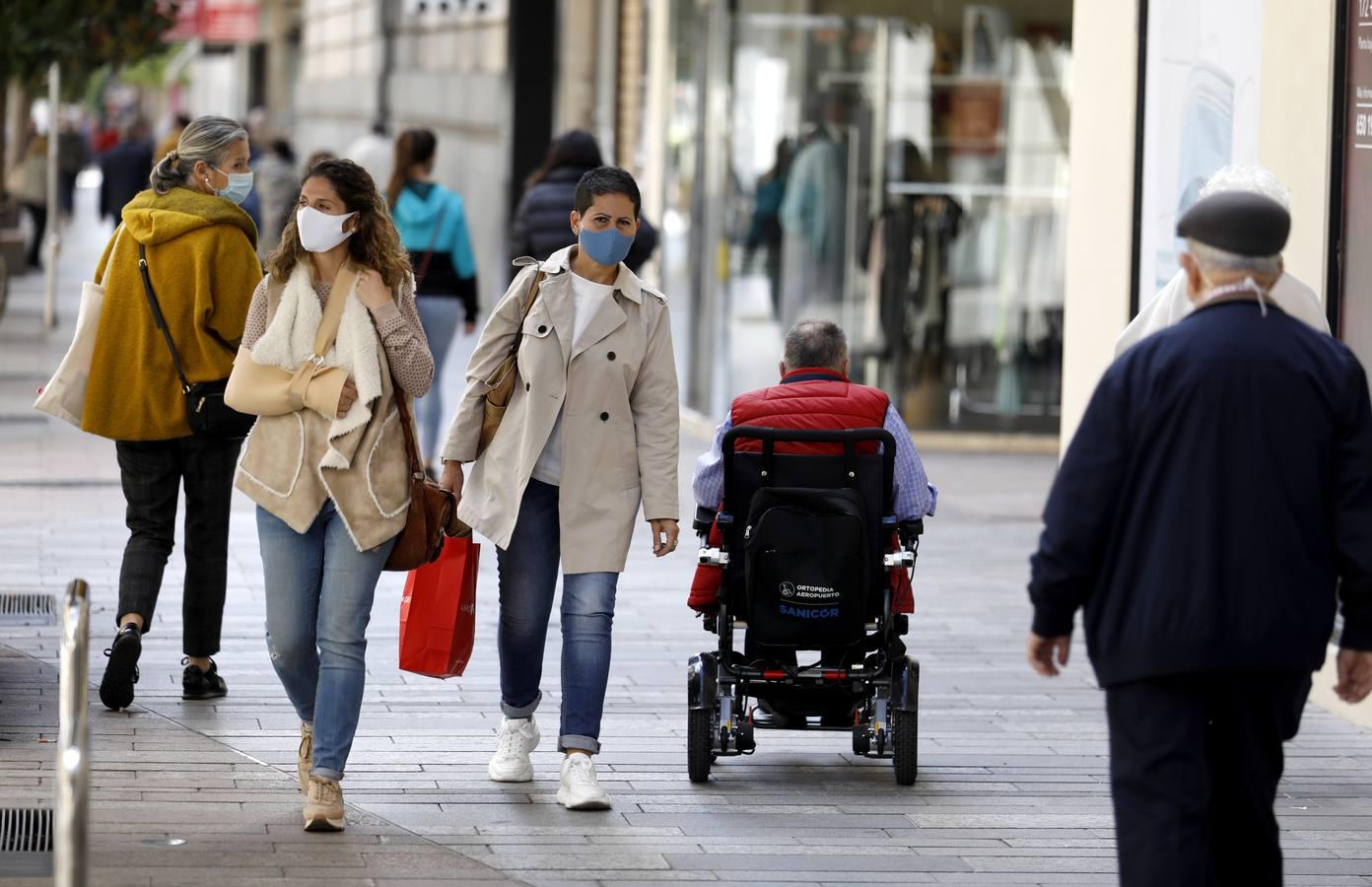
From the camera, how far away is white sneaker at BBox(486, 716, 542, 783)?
639cm

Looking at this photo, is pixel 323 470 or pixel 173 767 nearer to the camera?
pixel 323 470

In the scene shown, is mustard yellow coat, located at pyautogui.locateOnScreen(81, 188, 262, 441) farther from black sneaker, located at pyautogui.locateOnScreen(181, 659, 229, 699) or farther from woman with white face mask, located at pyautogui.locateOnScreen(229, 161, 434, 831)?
woman with white face mask, located at pyautogui.locateOnScreen(229, 161, 434, 831)

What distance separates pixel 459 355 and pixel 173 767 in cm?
1387

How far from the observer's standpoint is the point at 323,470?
5.66m

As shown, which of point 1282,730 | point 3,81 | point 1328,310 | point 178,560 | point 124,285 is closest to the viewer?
point 1282,730

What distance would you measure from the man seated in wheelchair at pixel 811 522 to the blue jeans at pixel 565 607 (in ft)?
1.32

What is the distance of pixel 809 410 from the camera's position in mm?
6359

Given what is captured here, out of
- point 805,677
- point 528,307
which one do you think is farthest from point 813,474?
point 528,307

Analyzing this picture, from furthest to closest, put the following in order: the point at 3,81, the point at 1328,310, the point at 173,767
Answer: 1. the point at 3,81
2. the point at 1328,310
3. the point at 173,767

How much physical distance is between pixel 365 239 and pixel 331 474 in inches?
25.5

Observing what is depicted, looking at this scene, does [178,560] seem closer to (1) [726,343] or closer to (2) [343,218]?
(2) [343,218]

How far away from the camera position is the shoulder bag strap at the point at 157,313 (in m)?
6.91

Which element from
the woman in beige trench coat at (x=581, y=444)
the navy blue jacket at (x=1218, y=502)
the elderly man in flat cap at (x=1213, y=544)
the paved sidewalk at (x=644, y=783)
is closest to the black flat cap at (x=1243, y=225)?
the elderly man in flat cap at (x=1213, y=544)

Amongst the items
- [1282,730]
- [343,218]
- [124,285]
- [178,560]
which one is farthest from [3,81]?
[1282,730]
